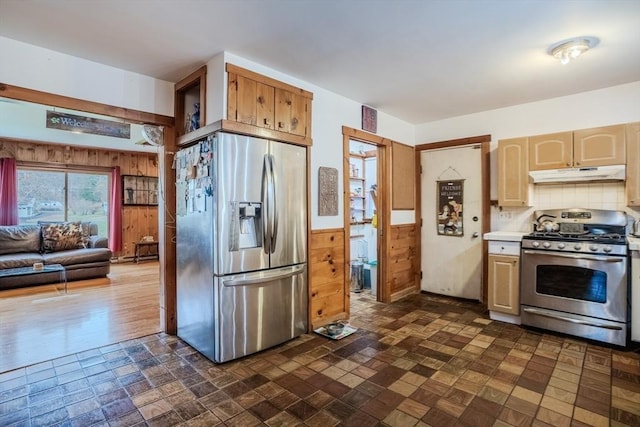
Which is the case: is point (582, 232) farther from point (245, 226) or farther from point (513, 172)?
point (245, 226)

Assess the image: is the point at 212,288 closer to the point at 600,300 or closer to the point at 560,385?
the point at 560,385

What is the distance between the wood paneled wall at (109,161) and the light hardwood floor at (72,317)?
7.32 feet

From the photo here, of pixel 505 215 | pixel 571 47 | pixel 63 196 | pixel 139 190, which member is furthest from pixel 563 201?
pixel 63 196

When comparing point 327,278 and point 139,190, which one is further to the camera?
point 139,190

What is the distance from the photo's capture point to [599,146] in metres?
3.26

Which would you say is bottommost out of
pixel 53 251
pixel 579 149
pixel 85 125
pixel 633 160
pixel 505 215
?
pixel 53 251

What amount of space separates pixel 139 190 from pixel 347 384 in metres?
7.19

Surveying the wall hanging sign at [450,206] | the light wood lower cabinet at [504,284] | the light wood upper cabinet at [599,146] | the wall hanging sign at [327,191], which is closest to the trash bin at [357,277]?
the wall hanging sign at [450,206]

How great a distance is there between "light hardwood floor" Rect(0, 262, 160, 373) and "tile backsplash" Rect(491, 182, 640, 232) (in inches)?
166

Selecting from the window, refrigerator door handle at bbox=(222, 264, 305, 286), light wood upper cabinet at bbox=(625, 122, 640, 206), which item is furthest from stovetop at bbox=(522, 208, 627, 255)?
the window

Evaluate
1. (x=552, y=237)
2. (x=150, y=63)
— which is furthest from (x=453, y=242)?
(x=150, y=63)

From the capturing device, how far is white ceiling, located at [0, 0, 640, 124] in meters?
2.05

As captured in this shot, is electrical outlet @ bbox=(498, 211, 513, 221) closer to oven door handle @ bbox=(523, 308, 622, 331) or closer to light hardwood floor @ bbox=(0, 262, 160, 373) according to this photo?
oven door handle @ bbox=(523, 308, 622, 331)

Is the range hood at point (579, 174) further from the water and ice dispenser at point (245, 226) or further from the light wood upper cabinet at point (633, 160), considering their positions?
the water and ice dispenser at point (245, 226)
